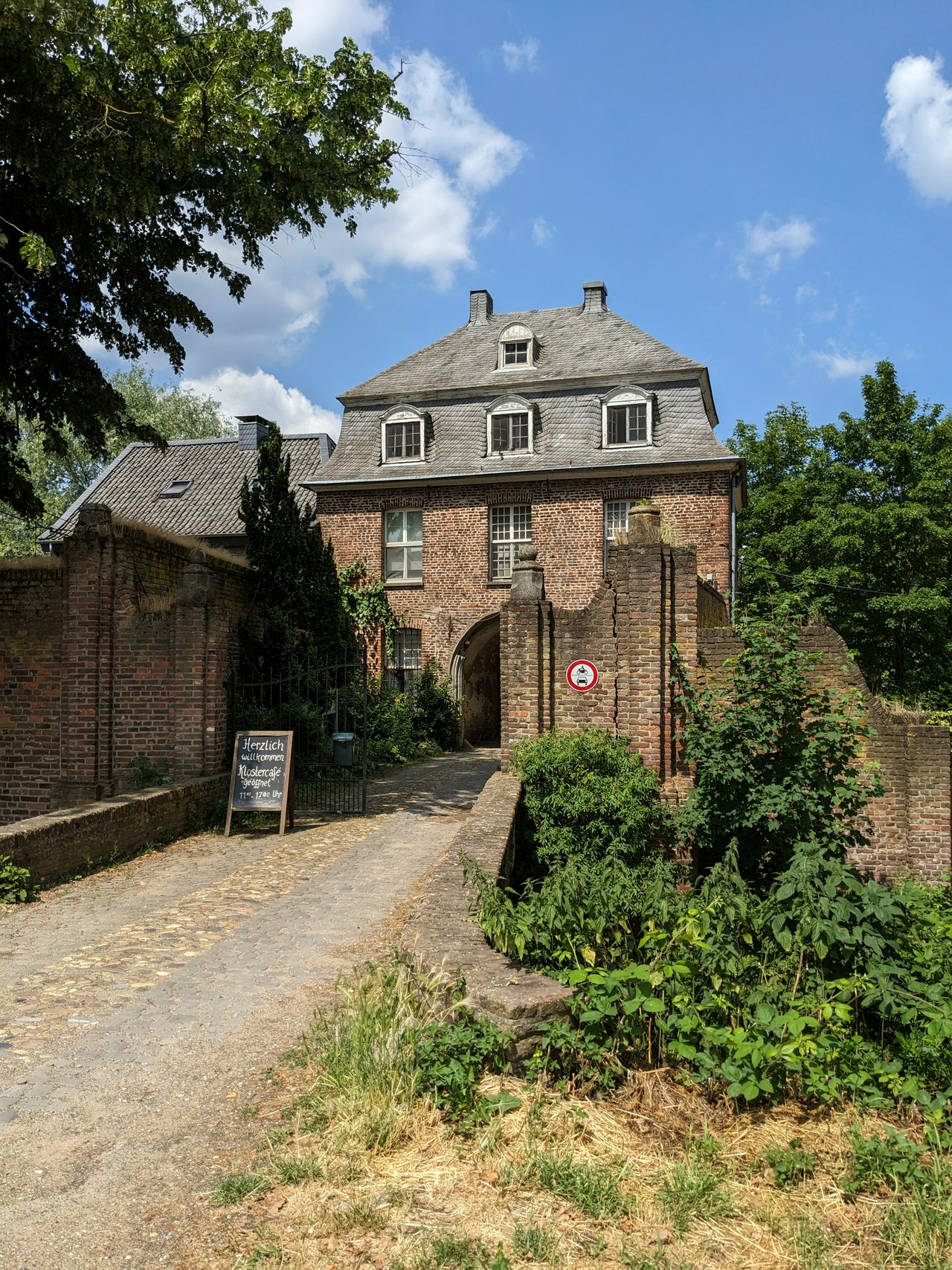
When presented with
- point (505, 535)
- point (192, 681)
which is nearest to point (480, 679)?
point (505, 535)

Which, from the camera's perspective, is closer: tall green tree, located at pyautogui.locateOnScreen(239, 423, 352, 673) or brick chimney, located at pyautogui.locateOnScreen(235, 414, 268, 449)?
tall green tree, located at pyautogui.locateOnScreen(239, 423, 352, 673)

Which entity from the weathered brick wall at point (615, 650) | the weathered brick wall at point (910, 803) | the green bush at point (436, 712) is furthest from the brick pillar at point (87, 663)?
the green bush at point (436, 712)

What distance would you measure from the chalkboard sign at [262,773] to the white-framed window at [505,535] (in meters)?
13.0

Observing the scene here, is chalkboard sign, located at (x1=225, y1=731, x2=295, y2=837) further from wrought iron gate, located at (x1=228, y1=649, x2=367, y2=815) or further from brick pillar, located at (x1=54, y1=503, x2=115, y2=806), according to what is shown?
brick pillar, located at (x1=54, y1=503, x2=115, y2=806)

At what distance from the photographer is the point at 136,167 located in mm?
11117

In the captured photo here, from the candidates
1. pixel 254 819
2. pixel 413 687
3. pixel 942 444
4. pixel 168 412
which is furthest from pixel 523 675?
pixel 168 412

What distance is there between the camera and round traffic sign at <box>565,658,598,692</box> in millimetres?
10758

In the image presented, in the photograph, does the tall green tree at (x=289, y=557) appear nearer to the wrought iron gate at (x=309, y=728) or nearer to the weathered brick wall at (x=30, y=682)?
the wrought iron gate at (x=309, y=728)

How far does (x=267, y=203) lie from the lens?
11.5 meters

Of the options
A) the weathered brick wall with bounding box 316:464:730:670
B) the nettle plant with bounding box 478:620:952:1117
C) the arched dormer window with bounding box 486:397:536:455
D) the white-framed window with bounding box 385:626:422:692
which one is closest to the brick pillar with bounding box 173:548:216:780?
the nettle plant with bounding box 478:620:952:1117

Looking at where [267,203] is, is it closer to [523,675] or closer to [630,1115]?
[523,675]

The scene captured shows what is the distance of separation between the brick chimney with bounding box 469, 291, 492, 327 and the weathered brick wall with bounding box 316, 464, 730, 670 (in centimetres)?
673

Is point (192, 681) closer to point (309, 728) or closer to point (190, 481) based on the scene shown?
point (309, 728)

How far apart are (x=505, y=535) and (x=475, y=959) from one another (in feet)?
64.4
